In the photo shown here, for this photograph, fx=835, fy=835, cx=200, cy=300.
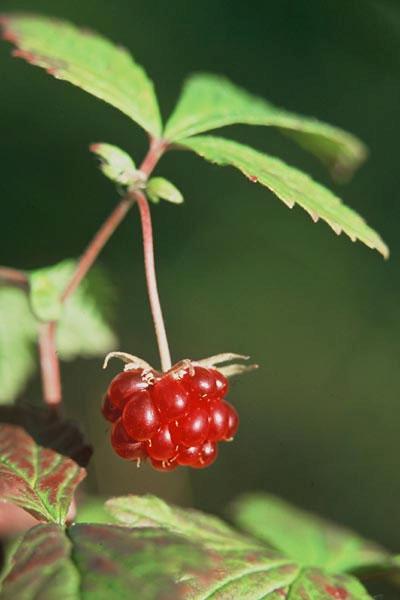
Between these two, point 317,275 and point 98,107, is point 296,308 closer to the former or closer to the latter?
point 317,275

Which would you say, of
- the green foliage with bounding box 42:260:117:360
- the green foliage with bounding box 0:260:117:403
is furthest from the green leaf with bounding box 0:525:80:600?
the green foliage with bounding box 42:260:117:360

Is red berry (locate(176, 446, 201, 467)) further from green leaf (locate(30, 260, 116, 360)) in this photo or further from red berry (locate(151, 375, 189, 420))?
green leaf (locate(30, 260, 116, 360))

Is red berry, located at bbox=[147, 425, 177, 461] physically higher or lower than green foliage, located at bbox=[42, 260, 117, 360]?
higher

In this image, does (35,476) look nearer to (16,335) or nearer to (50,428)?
(50,428)

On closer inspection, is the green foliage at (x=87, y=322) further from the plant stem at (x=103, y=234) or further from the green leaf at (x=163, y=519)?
the green leaf at (x=163, y=519)

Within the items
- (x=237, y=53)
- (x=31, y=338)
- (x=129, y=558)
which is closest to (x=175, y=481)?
(x=31, y=338)

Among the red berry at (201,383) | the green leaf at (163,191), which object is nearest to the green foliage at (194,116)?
the green leaf at (163,191)

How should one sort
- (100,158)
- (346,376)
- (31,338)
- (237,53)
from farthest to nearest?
(237,53) → (346,376) → (31,338) → (100,158)
